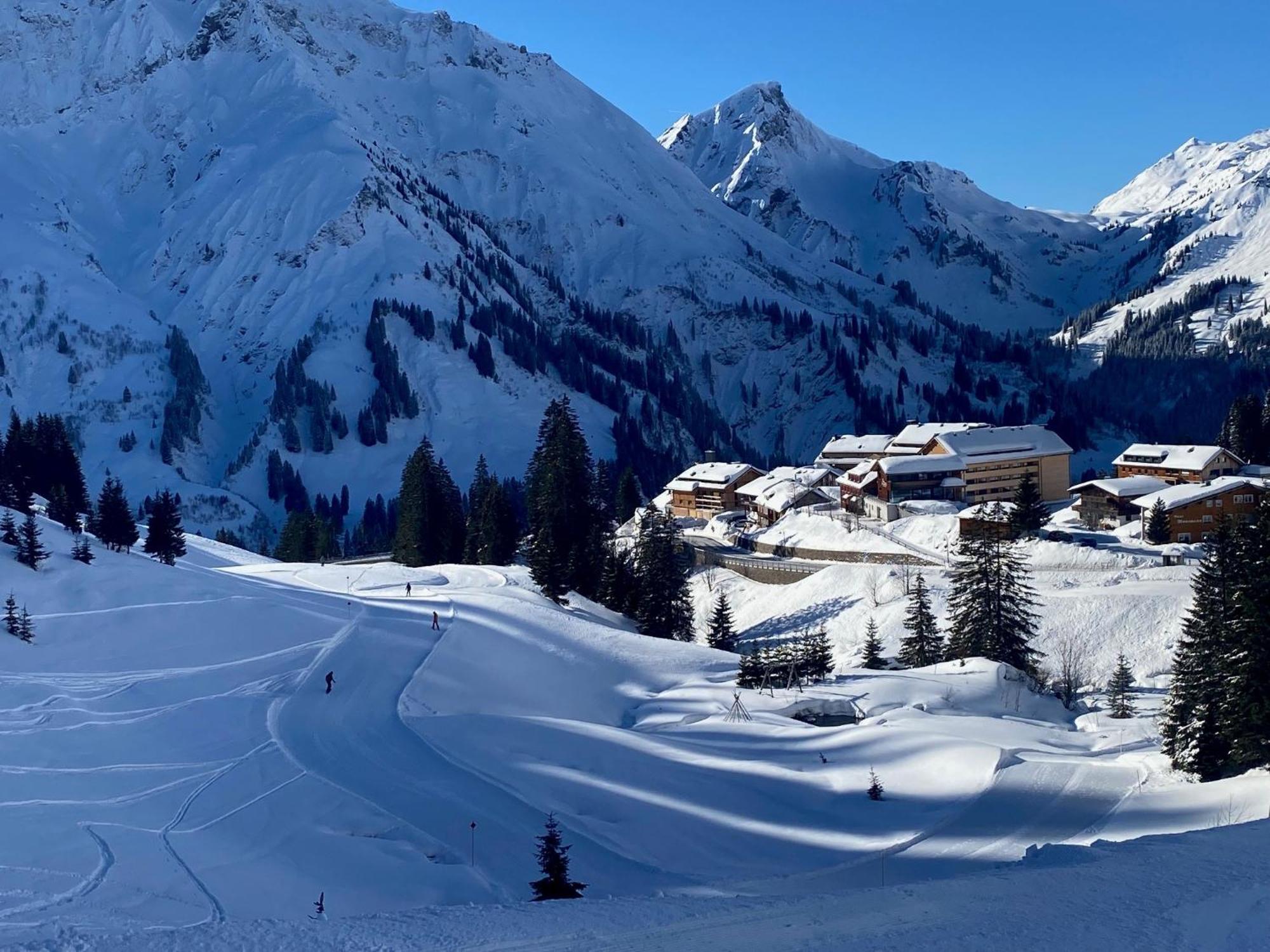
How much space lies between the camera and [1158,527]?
212 feet

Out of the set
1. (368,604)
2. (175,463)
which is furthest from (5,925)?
(175,463)

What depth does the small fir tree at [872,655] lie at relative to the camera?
47719mm

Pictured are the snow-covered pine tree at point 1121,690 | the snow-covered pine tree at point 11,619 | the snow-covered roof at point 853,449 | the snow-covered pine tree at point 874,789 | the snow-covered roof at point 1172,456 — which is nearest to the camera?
the snow-covered pine tree at point 874,789

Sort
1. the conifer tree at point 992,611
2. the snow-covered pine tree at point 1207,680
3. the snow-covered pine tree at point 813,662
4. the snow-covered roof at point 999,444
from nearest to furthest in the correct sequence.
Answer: the snow-covered pine tree at point 1207,680 < the snow-covered pine tree at point 813,662 < the conifer tree at point 992,611 < the snow-covered roof at point 999,444

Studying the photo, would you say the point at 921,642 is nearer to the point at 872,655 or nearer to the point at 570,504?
the point at 872,655

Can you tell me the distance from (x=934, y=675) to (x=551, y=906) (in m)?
28.9

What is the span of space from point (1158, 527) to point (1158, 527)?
0.04 metres

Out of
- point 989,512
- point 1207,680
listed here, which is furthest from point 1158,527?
point 1207,680

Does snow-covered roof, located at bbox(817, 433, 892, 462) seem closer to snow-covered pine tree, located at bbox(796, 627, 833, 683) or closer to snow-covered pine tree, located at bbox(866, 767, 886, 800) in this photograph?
snow-covered pine tree, located at bbox(796, 627, 833, 683)

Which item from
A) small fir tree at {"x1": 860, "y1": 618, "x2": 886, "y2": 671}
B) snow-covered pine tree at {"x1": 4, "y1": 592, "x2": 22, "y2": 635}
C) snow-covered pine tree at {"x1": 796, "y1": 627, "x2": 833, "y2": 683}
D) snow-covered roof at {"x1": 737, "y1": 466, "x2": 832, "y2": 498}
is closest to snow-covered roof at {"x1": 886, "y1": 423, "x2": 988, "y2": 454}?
snow-covered roof at {"x1": 737, "y1": 466, "x2": 832, "y2": 498}

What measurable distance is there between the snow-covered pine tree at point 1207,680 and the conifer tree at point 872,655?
15756 millimetres

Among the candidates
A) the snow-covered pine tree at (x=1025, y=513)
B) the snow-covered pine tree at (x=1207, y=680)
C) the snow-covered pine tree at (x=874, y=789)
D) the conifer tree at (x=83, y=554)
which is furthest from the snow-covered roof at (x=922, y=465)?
the snow-covered pine tree at (x=874, y=789)

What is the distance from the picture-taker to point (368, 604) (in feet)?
147

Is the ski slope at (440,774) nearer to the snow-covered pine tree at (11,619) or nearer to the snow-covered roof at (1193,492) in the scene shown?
the snow-covered pine tree at (11,619)
